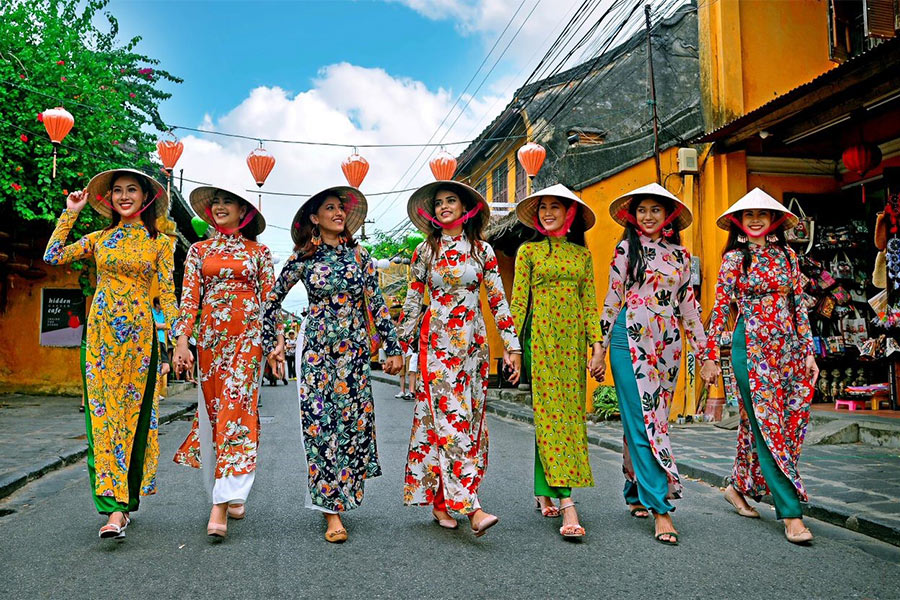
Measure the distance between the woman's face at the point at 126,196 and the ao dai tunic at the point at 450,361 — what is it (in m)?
1.74

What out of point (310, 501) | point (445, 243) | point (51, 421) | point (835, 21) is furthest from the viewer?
point (51, 421)

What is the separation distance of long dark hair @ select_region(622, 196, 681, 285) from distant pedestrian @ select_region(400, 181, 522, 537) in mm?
801

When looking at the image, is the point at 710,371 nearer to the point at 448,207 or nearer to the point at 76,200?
the point at 448,207

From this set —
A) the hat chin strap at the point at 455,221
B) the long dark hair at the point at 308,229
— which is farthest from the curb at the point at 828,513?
the long dark hair at the point at 308,229

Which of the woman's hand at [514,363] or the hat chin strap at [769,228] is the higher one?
the hat chin strap at [769,228]

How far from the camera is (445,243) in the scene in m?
4.36

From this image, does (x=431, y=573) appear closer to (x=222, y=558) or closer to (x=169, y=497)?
(x=222, y=558)

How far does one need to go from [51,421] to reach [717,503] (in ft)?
28.2

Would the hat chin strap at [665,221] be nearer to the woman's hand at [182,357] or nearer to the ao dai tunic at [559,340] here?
the ao dai tunic at [559,340]

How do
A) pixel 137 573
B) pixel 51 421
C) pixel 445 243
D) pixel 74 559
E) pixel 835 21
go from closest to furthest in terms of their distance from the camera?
pixel 137 573 < pixel 74 559 < pixel 445 243 < pixel 835 21 < pixel 51 421

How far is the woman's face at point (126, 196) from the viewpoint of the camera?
4.35 m

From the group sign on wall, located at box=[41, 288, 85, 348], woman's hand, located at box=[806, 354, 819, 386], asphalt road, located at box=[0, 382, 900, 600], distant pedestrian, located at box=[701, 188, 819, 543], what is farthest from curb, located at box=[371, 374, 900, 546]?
sign on wall, located at box=[41, 288, 85, 348]

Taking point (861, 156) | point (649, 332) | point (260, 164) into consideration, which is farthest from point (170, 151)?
point (861, 156)

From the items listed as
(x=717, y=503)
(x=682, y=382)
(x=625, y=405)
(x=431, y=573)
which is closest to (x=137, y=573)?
(x=431, y=573)
